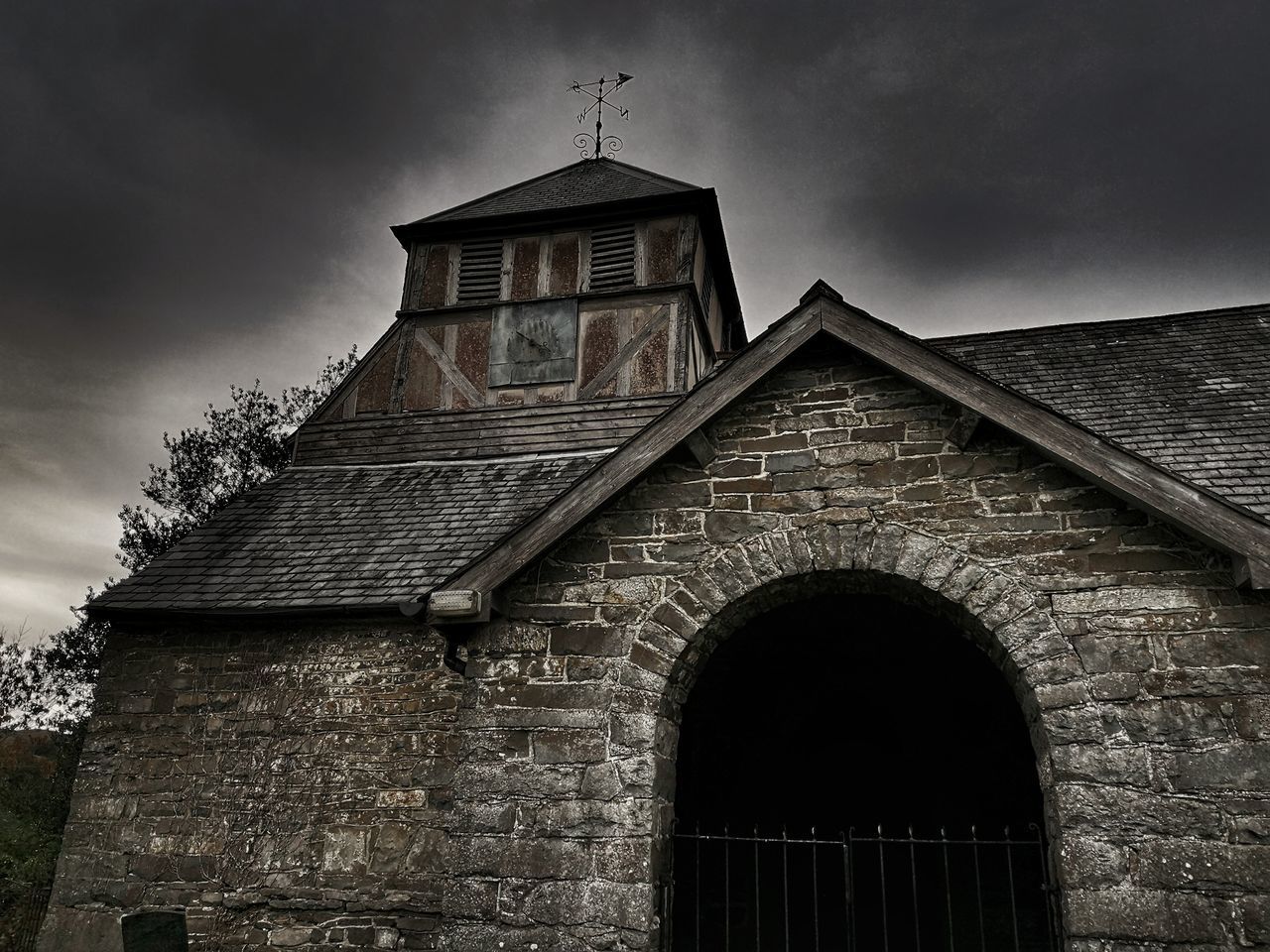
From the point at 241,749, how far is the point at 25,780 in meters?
14.7

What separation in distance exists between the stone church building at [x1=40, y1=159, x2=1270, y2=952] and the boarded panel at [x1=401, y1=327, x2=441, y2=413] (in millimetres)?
41

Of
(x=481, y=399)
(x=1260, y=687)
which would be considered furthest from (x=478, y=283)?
(x=1260, y=687)

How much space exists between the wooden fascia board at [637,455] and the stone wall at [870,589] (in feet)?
1.01

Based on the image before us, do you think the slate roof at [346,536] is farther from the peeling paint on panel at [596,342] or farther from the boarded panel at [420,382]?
the peeling paint on panel at [596,342]

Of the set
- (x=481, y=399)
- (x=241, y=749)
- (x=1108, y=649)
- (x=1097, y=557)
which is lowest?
(x=241, y=749)

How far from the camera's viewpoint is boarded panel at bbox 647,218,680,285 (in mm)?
11828

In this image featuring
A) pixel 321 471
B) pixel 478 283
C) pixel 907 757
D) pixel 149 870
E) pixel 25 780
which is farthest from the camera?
pixel 25 780

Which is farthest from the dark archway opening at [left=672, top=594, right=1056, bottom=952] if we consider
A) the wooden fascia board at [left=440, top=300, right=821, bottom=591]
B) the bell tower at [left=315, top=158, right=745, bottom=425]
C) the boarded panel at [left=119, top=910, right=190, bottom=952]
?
the boarded panel at [left=119, top=910, right=190, bottom=952]

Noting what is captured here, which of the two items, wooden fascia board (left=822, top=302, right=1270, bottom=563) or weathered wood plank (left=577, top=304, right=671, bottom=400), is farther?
weathered wood plank (left=577, top=304, right=671, bottom=400)

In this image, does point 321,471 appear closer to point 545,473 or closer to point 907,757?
point 545,473

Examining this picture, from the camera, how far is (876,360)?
6016 mm

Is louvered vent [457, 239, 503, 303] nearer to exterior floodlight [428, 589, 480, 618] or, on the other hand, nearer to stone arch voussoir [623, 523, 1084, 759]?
exterior floodlight [428, 589, 480, 618]

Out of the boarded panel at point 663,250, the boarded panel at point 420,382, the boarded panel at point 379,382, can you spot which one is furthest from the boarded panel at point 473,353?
the boarded panel at point 663,250

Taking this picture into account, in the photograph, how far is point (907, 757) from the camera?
31.4 feet
